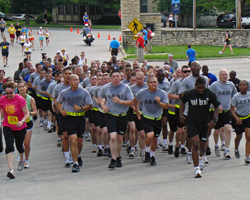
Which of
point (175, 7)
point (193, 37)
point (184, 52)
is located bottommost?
point (184, 52)

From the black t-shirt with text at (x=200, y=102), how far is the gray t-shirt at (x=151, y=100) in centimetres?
98

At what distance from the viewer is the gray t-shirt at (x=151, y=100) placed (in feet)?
32.8

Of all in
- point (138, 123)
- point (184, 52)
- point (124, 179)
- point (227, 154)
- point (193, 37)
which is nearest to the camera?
point (124, 179)

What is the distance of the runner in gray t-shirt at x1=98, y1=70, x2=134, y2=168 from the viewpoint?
997cm

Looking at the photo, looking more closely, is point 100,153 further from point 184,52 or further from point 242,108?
point 184,52

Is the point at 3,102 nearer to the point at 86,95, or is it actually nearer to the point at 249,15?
the point at 86,95

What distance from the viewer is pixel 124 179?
8984 millimetres

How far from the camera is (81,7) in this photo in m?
65.8

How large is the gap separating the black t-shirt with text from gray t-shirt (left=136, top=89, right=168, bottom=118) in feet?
3.21

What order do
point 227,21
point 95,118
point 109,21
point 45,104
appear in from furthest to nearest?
point 109,21 → point 227,21 → point 45,104 → point 95,118

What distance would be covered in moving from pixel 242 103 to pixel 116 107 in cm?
274

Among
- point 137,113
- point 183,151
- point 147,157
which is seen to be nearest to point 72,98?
point 137,113

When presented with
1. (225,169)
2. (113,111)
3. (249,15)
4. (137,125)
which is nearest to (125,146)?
(137,125)

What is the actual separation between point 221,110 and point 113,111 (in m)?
2.54
